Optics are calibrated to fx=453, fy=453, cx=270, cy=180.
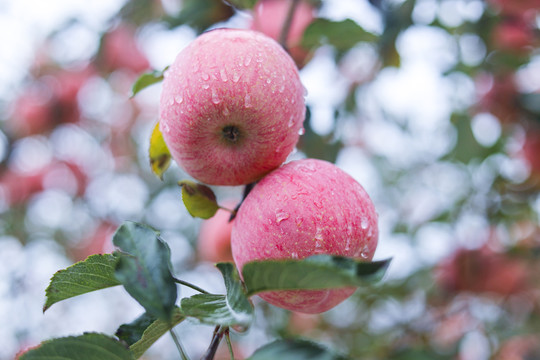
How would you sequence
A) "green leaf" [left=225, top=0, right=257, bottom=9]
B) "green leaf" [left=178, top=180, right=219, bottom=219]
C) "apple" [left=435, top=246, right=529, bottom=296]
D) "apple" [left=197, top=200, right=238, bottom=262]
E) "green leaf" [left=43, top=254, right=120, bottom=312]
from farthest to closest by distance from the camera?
"apple" [left=435, top=246, right=529, bottom=296] → "apple" [left=197, top=200, right=238, bottom=262] → "green leaf" [left=225, top=0, right=257, bottom=9] → "green leaf" [left=178, top=180, right=219, bottom=219] → "green leaf" [left=43, top=254, right=120, bottom=312]

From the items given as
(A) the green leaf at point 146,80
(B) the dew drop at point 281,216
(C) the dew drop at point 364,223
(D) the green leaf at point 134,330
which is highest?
(A) the green leaf at point 146,80

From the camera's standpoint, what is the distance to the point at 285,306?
657mm

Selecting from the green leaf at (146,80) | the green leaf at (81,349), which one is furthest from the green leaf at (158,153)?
the green leaf at (81,349)

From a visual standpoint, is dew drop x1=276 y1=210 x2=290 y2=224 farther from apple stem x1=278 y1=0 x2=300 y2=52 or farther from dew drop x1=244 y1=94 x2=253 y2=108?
apple stem x1=278 y1=0 x2=300 y2=52

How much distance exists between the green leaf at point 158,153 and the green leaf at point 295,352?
416 millimetres

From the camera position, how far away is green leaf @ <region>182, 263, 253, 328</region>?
0.47m

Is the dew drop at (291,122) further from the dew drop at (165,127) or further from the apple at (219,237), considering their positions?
the apple at (219,237)

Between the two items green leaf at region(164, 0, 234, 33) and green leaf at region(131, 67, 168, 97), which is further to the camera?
green leaf at region(164, 0, 234, 33)

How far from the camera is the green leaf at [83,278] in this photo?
56 centimetres

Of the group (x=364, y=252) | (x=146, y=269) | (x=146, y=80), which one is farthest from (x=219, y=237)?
(x=146, y=269)

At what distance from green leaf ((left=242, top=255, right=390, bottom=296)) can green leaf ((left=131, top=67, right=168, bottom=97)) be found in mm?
436

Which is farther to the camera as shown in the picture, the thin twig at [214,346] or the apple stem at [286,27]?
the apple stem at [286,27]

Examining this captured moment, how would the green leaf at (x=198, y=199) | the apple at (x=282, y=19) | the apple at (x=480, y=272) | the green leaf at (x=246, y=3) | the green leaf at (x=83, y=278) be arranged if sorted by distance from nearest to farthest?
the green leaf at (x=83, y=278) → the green leaf at (x=198, y=199) → the green leaf at (x=246, y=3) → the apple at (x=282, y=19) → the apple at (x=480, y=272)

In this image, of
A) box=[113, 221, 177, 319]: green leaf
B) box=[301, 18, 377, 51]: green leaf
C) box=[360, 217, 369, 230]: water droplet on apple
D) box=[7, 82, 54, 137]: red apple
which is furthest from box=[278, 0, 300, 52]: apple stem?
box=[7, 82, 54, 137]: red apple
